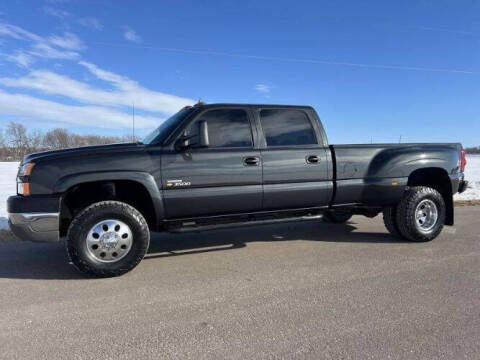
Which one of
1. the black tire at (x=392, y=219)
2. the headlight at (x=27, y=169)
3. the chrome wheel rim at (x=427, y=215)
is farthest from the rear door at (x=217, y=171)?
the chrome wheel rim at (x=427, y=215)

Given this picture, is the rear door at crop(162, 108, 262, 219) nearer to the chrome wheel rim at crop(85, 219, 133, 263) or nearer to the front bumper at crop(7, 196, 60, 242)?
the chrome wheel rim at crop(85, 219, 133, 263)

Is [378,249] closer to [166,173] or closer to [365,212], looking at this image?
[365,212]

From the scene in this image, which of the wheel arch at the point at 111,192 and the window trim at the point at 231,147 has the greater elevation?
the window trim at the point at 231,147

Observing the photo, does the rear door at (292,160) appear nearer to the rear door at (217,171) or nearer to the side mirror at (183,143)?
the rear door at (217,171)

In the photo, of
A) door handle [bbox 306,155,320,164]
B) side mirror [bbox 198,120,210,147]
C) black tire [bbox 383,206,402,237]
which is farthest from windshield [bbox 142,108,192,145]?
black tire [bbox 383,206,402,237]

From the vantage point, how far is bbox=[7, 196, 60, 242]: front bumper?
3689 mm

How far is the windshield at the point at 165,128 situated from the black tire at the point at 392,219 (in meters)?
3.33

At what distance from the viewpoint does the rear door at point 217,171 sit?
4172 millimetres

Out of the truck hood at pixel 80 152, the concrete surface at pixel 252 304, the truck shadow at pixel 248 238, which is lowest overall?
the concrete surface at pixel 252 304

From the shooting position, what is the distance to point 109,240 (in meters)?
3.88

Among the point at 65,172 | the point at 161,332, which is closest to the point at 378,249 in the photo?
the point at 161,332

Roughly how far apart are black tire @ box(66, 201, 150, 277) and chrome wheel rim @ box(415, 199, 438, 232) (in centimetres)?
395

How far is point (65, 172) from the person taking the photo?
376cm

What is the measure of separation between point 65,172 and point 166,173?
1.05 meters
